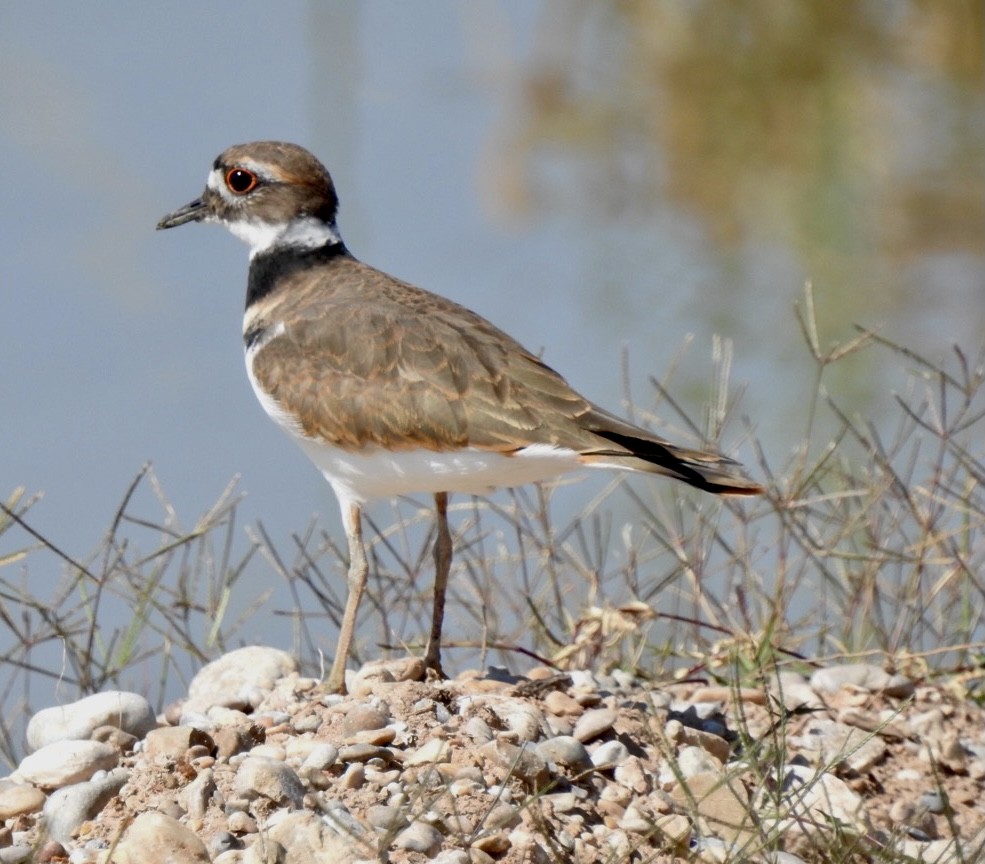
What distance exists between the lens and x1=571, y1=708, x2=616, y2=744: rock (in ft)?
15.0

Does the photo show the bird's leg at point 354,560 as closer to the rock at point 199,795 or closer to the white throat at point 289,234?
the white throat at point 289,234

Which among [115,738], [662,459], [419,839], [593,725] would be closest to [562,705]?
[593,725]

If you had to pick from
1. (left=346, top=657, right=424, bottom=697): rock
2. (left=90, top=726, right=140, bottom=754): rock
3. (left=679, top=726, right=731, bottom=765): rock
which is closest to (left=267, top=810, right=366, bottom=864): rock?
(left=90, top=726, right=140, bottom=754): rock

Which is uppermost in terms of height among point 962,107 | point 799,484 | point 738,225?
point 962,107

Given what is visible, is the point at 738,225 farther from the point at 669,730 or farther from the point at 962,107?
the point at 669,730

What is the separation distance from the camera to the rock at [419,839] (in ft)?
12.5

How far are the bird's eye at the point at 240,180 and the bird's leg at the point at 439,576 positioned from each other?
137cm

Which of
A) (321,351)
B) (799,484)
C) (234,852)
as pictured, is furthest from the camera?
(799,484)

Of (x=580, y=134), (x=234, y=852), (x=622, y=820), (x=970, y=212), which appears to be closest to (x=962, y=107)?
(x=970, y=212)

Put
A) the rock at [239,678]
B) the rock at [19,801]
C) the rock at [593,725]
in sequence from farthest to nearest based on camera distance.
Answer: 1. the rock at [239,678]
2. the rock at [593,725]
3. the rock at [19,801]

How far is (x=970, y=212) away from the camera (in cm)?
1088

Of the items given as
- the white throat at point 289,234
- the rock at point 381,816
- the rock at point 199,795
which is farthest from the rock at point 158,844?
the white throat at point 289,234

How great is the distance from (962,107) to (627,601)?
6328 mm

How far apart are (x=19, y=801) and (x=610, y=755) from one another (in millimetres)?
1538
